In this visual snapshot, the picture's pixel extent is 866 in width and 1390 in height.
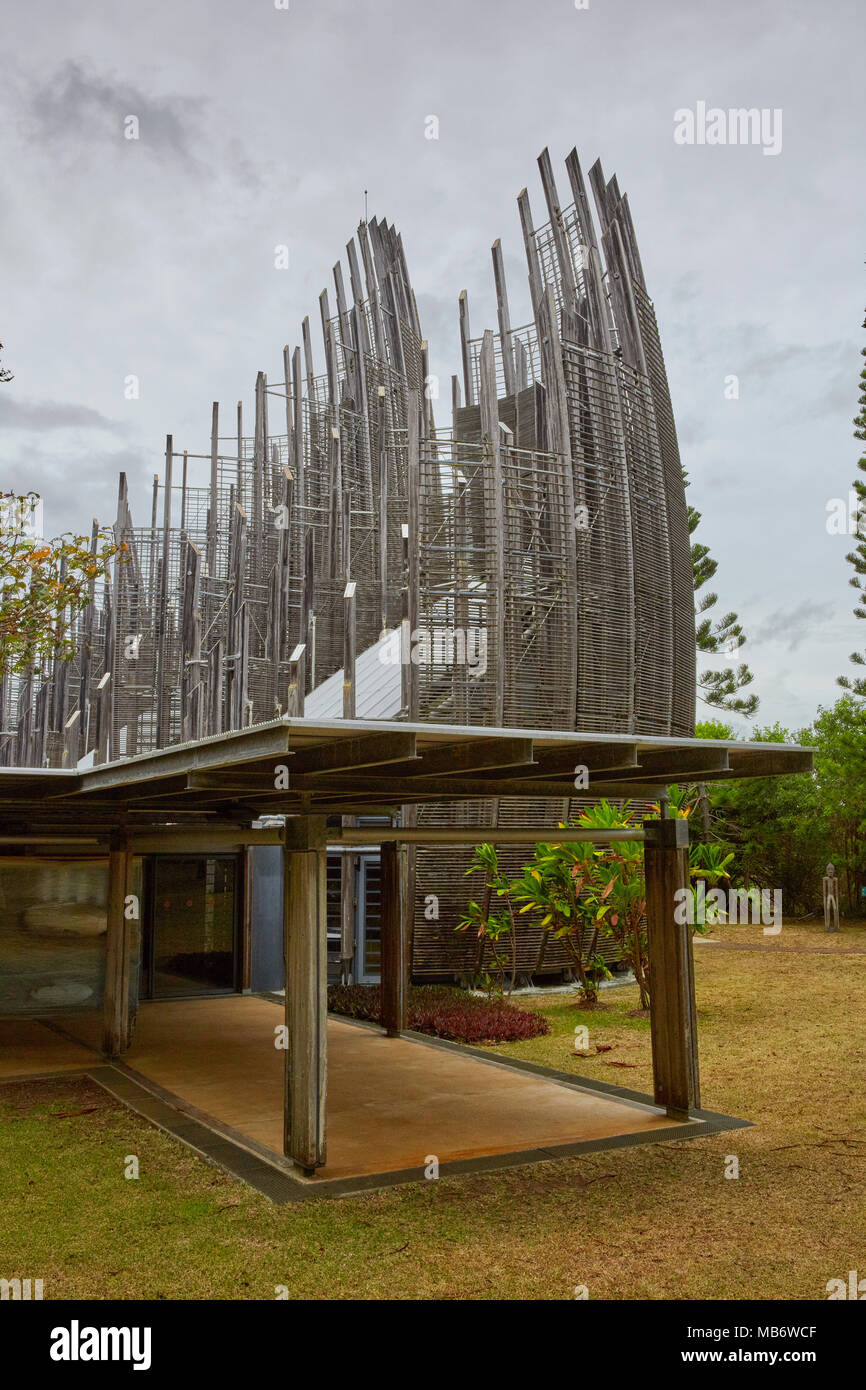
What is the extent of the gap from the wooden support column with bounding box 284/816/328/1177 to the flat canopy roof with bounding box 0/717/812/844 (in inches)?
11.6

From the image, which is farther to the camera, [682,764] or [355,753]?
[682,764]

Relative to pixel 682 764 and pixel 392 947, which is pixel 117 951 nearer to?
pixel 392 947

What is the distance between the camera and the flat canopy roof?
17.3 feet

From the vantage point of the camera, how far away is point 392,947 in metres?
11.3

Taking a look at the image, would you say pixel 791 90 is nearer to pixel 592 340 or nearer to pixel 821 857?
pixel 592 340

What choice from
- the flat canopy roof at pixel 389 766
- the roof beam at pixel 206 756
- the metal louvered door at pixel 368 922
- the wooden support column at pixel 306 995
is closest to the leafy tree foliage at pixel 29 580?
the flat canopy roof at pixel 389 766

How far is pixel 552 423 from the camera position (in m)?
15.3

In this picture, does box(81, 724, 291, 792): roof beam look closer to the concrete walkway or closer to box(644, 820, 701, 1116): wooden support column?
the concrete walkway

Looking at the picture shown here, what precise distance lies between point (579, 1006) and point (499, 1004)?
121cm

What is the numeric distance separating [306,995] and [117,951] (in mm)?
4431

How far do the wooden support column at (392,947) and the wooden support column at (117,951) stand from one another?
2.71 metres

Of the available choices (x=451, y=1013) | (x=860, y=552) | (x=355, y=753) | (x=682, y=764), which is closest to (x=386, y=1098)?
(x=451, y=1013)

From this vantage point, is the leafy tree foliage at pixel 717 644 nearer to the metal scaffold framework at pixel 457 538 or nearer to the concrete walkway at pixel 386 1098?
the metal scaffold framework at pixel 457 538
